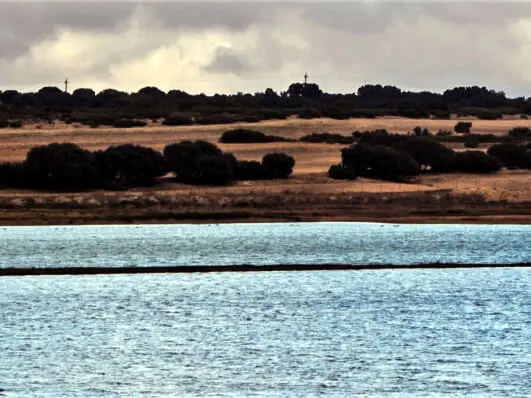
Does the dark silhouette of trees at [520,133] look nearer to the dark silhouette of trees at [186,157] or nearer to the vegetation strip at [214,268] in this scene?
the dark silhouette of trees at [186,157]

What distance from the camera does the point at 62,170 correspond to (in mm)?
107875

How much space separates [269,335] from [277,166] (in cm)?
7535

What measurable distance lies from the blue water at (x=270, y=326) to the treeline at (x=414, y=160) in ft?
129

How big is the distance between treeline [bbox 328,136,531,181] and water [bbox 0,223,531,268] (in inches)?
829

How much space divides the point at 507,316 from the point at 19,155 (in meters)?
Answer: 92.6

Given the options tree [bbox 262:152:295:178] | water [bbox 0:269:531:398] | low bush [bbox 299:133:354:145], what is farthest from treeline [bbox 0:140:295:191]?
water [bbox 0:269:531:398]

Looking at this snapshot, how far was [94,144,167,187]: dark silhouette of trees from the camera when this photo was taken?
110m

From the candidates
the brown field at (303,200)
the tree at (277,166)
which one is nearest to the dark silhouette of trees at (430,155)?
the brown field at (303,200)

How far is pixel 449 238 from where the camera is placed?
78.8 meters

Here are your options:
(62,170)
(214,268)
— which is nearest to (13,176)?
(62,170)

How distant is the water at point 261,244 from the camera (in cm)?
6494

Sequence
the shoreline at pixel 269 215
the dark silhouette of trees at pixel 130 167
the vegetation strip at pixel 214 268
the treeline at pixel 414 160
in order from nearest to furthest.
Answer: the vegetation strip at pixel 214 268 → the shoreline at pixel 269 215 → the dark silhouette of trees at pixel 130 167 → the treeline at pixel 414 160

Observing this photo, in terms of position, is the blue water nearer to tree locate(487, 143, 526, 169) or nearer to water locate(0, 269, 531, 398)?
water locate(0, 269, 531, 398)

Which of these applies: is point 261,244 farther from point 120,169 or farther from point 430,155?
point 430,155
